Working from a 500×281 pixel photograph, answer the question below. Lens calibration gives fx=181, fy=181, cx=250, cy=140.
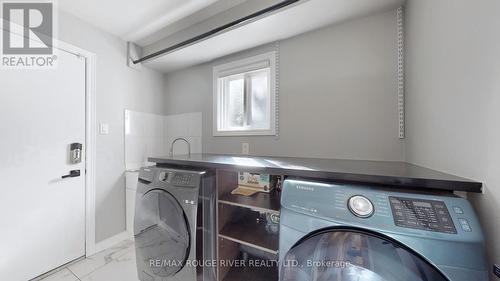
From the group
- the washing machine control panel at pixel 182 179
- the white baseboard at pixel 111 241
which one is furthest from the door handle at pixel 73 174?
the washing machine control panel at pixel 182 179

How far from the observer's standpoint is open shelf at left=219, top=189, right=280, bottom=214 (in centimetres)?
108

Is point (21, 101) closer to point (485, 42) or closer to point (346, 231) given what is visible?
point (346, 231)

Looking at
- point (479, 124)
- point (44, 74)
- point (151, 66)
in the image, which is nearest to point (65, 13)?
point (44, 74)

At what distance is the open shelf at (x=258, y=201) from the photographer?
3.55 ft

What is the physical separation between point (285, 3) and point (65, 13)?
6.34 ft

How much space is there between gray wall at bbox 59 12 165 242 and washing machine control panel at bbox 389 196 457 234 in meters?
2.41

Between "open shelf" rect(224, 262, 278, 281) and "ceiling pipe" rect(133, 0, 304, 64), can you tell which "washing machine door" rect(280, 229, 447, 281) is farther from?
"ceiling pipe" rect(133, 0, 304, 64)

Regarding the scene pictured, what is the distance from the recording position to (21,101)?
55.3 inches

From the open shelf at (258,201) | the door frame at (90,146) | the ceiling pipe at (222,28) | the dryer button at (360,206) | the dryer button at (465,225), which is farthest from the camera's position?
the door frame at (90,146)

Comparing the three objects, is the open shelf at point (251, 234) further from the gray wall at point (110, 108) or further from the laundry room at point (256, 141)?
the gray wall at point (110, 108)

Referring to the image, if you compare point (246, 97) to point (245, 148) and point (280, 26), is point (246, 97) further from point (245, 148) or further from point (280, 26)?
point (280, 26)

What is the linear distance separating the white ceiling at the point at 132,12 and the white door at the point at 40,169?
0.40 metres

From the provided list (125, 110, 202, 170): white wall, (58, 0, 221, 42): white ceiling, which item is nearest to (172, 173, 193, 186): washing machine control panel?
(125, 110, 202, 170): white wall

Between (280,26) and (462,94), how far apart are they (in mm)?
1290
